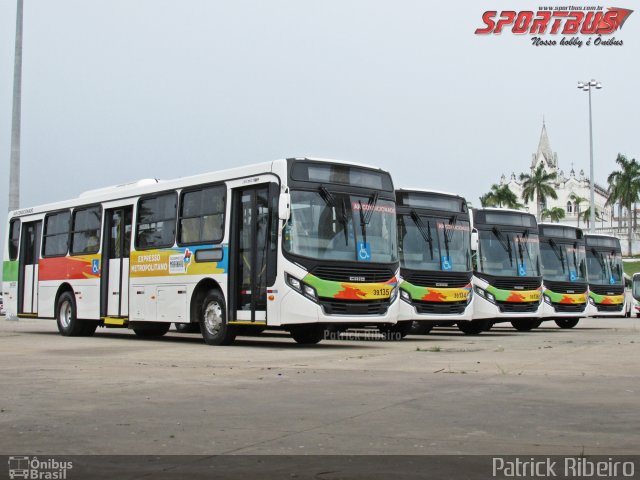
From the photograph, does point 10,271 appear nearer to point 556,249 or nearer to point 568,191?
point 556,249

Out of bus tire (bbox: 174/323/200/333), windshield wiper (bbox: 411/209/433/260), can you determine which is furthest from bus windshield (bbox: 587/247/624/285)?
bus tire (bbox: 174/323/200/333)

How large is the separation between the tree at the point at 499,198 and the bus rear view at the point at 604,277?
8011cm

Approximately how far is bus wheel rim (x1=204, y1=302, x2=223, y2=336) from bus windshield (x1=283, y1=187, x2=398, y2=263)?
2.41 m

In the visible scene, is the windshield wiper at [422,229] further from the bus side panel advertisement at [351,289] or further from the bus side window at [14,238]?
the bus side window at [14,238]

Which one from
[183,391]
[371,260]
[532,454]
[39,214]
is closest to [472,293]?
[371,260]

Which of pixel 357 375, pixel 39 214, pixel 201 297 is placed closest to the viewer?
pixel 357 375

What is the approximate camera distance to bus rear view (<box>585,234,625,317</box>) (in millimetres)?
31266

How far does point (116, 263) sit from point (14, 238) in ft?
19.9

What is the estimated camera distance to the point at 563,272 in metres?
27.7

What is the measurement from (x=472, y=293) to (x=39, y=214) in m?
11.7

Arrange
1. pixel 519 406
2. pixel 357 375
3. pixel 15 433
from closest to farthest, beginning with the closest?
pixel 15 433 → pixel 519 406 → pixel 357 375

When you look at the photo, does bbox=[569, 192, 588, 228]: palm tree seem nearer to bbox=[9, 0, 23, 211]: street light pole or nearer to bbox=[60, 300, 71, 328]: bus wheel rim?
bbox=[9, 0, 23, 211]: street light pole

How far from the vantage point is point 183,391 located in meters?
9.63
